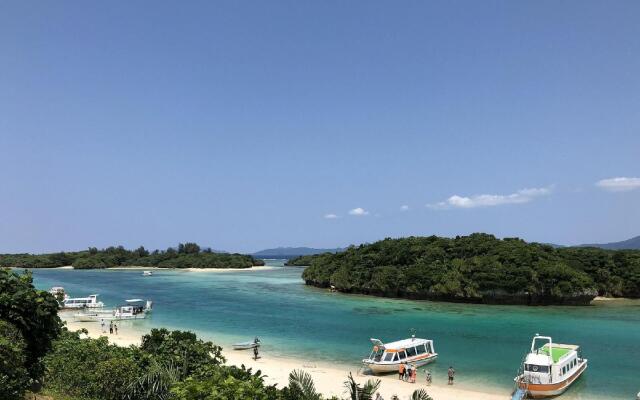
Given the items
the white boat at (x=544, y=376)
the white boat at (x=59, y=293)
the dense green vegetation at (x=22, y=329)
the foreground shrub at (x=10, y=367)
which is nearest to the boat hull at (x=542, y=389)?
the white boat at (x=544, y=376)

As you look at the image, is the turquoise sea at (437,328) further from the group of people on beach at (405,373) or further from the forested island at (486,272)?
the forested island at (486,272)

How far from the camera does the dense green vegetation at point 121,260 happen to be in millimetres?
173875

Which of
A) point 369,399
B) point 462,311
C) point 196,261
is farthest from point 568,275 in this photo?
point 196,261

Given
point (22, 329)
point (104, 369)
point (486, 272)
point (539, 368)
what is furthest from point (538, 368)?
point (486, 272)

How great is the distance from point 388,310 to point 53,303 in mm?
49487

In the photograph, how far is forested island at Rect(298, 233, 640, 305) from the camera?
63.0 meters

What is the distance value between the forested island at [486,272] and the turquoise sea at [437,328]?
2.99 metres

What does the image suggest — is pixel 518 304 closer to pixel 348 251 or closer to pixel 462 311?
pixel 462 311

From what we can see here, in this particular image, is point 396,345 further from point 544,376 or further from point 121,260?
point 121,260

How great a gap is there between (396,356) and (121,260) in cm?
18381

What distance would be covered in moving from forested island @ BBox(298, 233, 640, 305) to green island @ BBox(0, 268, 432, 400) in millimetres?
54796

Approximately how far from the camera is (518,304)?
64.2 meters

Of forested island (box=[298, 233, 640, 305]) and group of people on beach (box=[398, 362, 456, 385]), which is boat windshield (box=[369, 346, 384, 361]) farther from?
forested island (box=[298, 233, 640, 305])

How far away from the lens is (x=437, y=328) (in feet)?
148
